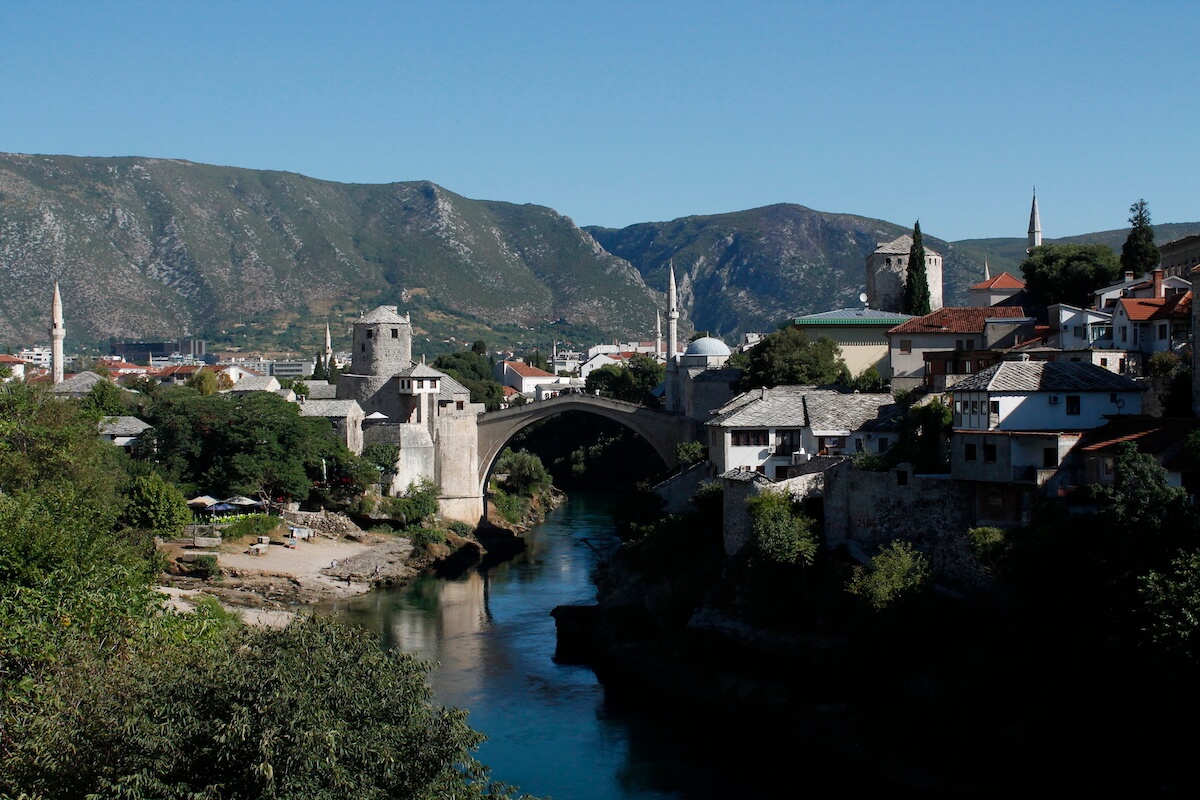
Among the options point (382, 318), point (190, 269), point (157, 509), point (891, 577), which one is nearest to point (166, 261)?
point (190, 269)

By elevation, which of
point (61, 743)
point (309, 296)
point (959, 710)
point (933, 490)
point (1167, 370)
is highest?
point (309, 296)

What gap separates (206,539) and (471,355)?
5393cm

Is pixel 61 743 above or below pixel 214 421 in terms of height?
below

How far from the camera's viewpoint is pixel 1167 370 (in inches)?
1470

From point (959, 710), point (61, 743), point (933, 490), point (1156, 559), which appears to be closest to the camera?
point (61, 743)

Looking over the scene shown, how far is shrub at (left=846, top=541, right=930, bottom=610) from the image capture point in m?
32.4

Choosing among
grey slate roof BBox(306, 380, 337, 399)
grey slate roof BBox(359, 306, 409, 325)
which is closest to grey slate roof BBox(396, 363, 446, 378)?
grey slate roof BBox(359, 306, 409, 325)

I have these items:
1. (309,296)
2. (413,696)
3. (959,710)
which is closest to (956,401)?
(959,710)

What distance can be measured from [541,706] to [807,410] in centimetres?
1401

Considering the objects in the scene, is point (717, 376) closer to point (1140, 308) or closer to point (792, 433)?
point (792, 433)

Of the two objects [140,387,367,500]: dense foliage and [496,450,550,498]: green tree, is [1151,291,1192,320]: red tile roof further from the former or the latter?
[496,450,550,498]: green tree

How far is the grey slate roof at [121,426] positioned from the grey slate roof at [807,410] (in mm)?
29429

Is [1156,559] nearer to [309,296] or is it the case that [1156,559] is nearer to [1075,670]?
[1075,670]

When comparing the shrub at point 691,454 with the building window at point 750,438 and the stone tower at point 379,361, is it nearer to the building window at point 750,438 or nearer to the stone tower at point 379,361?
the building window at point 750,438
